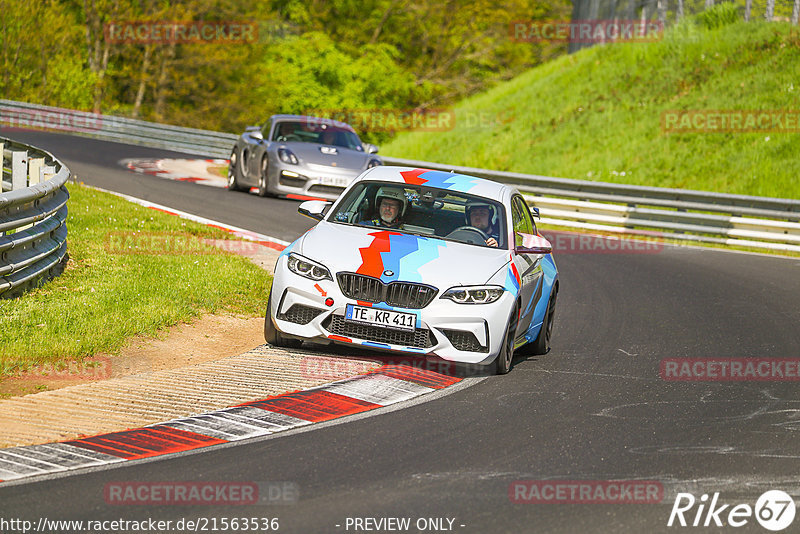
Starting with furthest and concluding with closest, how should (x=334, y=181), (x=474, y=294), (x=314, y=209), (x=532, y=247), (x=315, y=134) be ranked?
(x=315, y=134)
(x=334, y=181)
(x=314, y=209)
(x=532, y=247)
(x=474, y=294)

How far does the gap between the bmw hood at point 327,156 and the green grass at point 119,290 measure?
454 cm

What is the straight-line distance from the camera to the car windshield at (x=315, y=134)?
20.6m

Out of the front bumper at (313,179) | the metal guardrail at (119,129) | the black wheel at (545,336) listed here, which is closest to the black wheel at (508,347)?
the black wheel at (545,336)

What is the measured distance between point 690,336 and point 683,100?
20402 mm

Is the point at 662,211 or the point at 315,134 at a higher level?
the point at 315,134

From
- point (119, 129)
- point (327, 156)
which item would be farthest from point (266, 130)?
point (119, 129)

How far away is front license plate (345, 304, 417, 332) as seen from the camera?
800 cm

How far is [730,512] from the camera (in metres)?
5.32

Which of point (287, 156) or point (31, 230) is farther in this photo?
point (287, 156)

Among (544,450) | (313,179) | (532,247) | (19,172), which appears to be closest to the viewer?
(544,450)

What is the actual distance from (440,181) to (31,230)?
3.73 m

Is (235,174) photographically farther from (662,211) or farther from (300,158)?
(662,211)

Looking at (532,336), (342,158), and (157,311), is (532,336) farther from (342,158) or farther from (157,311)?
(342,158)

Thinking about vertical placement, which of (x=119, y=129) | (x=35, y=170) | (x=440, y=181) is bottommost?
(x=119, y=129)
